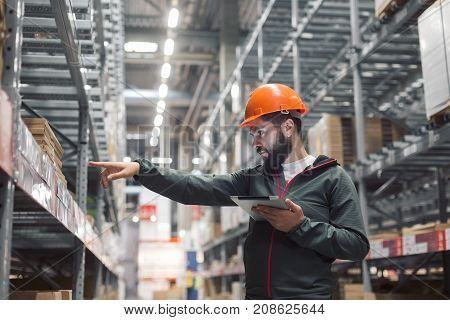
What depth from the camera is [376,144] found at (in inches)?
242

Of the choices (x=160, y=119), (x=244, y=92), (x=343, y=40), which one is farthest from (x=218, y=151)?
(x=160, y=119)

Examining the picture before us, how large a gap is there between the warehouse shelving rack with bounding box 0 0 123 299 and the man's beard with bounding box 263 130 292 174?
3.10 feet

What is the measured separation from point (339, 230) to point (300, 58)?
24.0ft

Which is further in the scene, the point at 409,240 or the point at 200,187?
the point at 409,240

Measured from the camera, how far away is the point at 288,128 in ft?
8.30

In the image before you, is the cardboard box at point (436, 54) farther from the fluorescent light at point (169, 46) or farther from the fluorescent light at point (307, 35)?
the fluorescent light at point (169, 46)

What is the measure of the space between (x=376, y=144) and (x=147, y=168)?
4.12 meters

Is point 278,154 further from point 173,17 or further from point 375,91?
point 173,17

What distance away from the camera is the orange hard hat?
2608 mm

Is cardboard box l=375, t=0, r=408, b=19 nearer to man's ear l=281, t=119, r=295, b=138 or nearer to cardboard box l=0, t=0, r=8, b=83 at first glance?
man's ear l=281, t=119, r=295, b=138

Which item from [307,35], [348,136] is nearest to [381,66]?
[307,35]

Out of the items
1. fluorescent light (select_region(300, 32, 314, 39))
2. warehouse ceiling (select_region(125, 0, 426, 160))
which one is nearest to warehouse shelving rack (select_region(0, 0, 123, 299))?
warehouse ceiling (select_region(125, 0, 426, 160))

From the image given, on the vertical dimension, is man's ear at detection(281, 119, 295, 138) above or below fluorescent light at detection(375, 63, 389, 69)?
below

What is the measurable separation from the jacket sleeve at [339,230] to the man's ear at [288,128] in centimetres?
28
